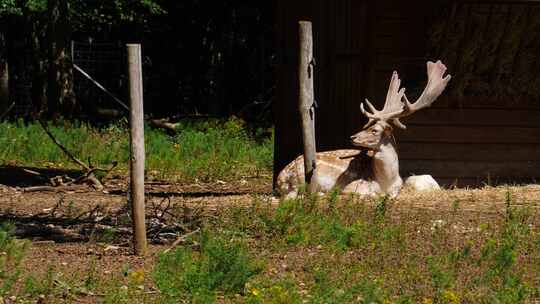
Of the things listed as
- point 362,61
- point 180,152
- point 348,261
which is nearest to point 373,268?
point 348,261

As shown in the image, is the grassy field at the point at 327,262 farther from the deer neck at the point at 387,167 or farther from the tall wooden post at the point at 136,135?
the deer neck at the point at 387,167

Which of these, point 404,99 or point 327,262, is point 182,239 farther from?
point 404,99

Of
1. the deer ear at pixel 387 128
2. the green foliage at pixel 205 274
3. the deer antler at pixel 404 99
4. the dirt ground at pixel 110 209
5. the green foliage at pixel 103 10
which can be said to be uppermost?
the green foliage at pixel 103 10

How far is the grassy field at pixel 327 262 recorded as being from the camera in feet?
24.0

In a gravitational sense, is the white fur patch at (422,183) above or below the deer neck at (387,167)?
below

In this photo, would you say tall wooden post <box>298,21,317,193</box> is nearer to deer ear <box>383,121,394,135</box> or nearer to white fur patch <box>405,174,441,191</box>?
deer ear <box>383,121,394,135</box>

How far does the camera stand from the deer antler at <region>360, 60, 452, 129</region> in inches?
472

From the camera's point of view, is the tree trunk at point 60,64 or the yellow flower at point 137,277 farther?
the tree trunk at point 60,64

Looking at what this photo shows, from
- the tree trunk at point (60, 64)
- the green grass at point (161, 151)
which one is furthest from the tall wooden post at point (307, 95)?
the tree trunk at point (60, 64)

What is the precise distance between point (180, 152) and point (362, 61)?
4.71 metres

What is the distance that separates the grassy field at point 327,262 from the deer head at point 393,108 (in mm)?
1429

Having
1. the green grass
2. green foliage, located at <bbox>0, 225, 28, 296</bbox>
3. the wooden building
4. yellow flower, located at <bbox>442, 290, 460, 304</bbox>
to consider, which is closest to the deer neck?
the wooden building

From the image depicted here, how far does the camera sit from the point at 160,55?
26.0 metres

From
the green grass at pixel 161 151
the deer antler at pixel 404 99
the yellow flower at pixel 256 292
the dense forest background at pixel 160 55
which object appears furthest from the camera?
the dense forest background at pixel 160 55
